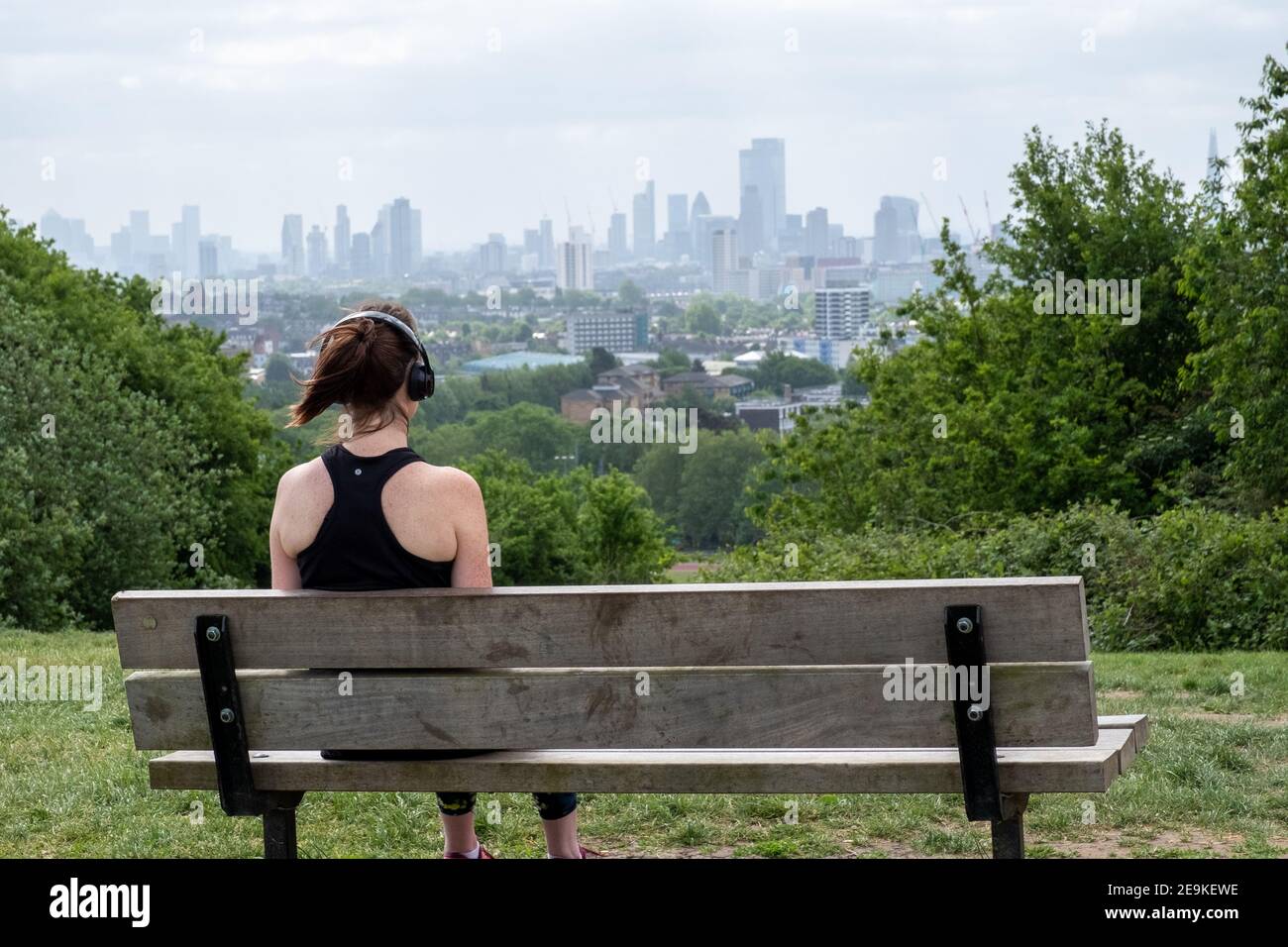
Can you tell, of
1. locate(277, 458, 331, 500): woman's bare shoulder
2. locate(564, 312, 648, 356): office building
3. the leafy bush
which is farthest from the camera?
locate(564, 312, 648, 356): office building

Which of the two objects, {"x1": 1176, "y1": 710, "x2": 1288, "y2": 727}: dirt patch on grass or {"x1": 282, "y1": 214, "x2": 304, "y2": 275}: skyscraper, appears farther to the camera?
{"x1": 282, "y1": 214, "x2": 304, "y2": 275}: skyscraper

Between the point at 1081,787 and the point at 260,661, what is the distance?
1999 mm

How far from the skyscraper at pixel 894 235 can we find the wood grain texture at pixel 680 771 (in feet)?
599

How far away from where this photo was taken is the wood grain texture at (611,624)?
3.67 metres

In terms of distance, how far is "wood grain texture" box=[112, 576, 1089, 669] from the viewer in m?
3.67

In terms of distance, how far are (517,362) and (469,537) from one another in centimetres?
12212

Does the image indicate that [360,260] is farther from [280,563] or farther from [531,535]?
[280,563]

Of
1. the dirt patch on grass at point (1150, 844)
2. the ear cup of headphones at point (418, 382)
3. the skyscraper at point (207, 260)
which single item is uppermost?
the skyscraper at point (207, 260)

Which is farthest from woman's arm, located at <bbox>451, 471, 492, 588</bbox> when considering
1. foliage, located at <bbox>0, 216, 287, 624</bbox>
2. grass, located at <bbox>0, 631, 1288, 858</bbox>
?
foliage, located at <bbox>0, 216, 287, 624</bbox>

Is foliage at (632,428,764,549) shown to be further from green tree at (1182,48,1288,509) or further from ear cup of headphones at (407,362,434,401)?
ear cup of headphones at (407,362,434,401)

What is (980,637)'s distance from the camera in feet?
12.0

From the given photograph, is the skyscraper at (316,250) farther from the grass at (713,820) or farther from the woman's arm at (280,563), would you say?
the woman's arm at (280,563)

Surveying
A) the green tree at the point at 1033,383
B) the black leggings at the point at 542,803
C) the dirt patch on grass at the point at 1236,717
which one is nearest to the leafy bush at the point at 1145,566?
the green tree at the point at 1033,383
